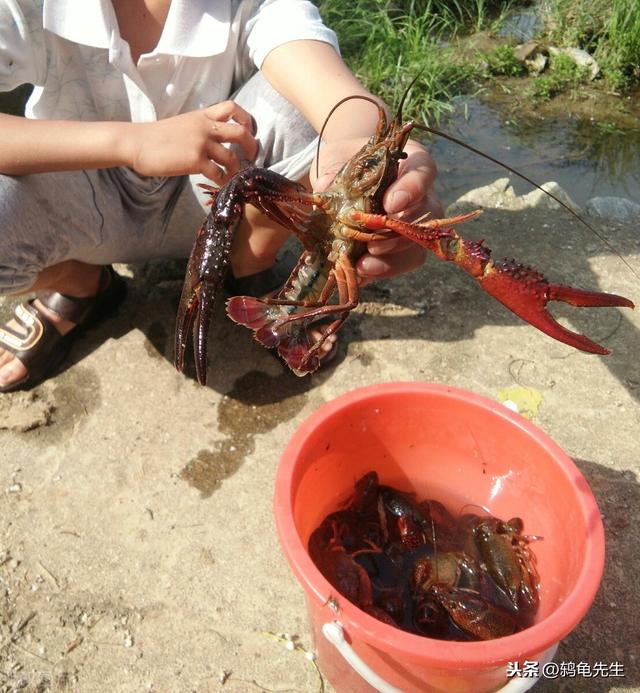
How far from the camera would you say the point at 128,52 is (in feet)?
7.97

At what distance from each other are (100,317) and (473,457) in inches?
73.5

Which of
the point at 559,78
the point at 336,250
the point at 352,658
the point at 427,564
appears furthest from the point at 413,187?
the point at 559,78

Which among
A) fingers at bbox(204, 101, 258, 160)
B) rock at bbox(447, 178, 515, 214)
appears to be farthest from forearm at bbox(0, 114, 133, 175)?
rock at bbox(447, 178, 515, 214)

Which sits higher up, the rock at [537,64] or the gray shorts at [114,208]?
the gray shorts at [114,208]

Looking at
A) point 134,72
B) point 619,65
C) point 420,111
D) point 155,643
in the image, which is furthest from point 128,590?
point 619,65

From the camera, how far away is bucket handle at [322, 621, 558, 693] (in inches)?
63.6

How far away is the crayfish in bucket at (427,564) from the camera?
191 centimetres

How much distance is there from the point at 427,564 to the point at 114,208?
6.02 ft

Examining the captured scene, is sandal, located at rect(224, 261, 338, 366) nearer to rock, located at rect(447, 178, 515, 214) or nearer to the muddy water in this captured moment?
rock, located at rect(447, 178, 515, 214)

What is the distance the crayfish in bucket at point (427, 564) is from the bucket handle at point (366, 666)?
16 cm

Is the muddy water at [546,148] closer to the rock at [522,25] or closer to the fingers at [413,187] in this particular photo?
the rock at [522,25]

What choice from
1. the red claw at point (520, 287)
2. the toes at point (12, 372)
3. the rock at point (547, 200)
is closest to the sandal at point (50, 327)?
the toes at point (12, 372)

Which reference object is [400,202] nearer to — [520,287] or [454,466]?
[520,287]

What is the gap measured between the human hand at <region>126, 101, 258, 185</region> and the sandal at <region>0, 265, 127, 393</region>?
Answer: 3.09 ft
